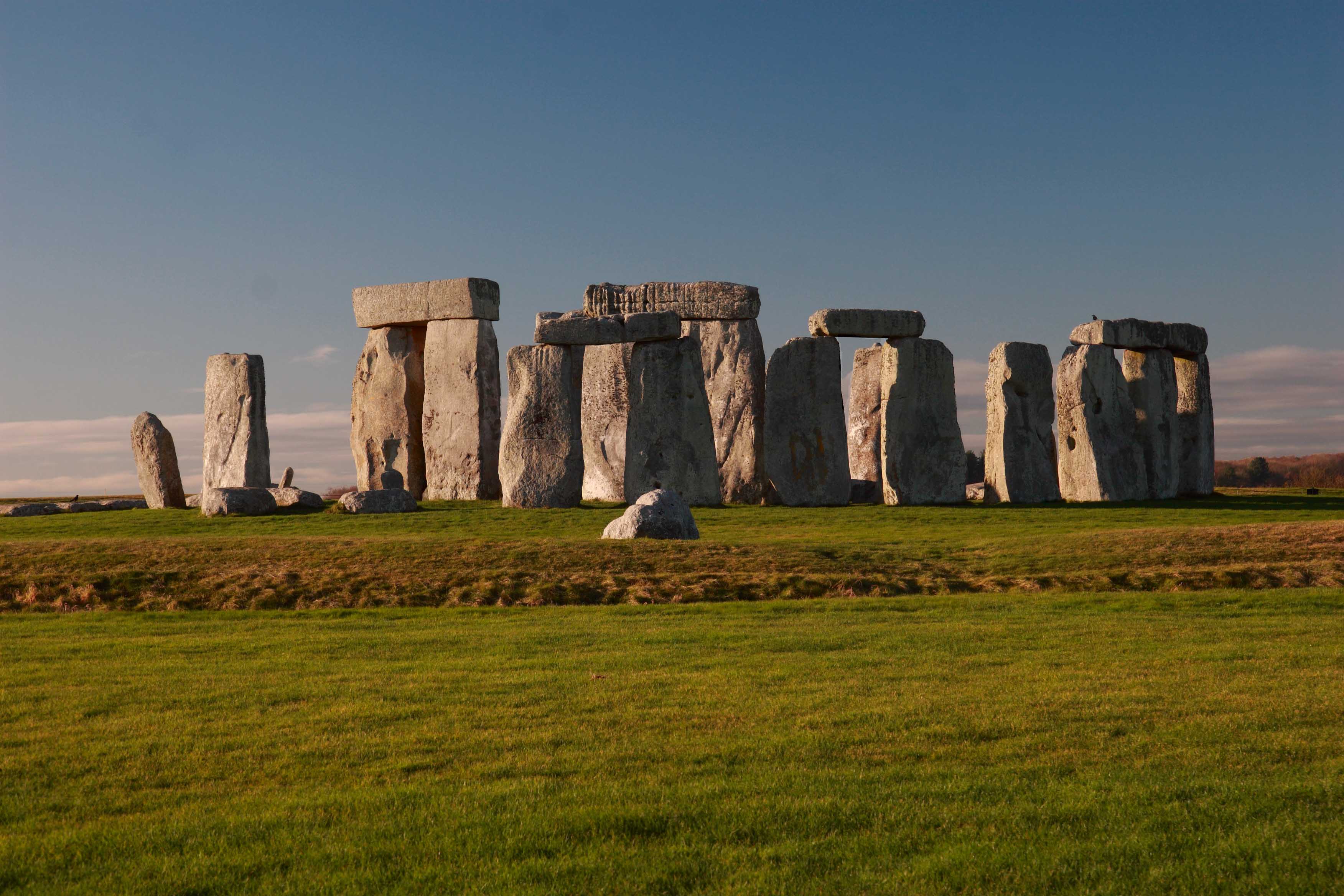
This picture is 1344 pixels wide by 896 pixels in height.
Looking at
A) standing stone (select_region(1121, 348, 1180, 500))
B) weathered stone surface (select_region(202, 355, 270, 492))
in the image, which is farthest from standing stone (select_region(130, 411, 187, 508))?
standing stone (select_region(1121, 348, 1180, 500))

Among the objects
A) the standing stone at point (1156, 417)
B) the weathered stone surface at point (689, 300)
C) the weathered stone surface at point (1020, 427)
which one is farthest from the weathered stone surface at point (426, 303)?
the standing stone at point (1156, 417)

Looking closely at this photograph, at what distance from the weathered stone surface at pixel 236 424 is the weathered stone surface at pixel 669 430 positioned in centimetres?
824

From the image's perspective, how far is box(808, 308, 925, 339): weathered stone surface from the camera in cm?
2558

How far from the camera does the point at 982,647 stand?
10.5 meters

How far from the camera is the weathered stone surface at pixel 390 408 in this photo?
2811 cm

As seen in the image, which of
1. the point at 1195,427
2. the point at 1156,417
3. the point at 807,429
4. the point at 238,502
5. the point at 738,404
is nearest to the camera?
the point at 238,502

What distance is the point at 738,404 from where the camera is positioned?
26359 millimetres

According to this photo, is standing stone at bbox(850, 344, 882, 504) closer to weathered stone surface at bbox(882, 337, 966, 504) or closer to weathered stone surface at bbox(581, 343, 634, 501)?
weathered stone surface at bbox(882, 337, 966, 504)

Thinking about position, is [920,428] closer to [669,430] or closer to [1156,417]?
[669,430]

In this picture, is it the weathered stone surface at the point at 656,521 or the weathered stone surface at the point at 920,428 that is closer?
the weathered stone surface at the point at 656,521

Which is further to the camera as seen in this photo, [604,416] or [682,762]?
[604,416]

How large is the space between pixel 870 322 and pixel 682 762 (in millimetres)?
19772

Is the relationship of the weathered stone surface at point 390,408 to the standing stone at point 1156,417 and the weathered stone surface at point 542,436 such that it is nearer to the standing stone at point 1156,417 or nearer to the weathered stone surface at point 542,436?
the weathered stone surface at point 542,436

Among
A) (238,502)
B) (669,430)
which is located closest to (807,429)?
(669,430)
